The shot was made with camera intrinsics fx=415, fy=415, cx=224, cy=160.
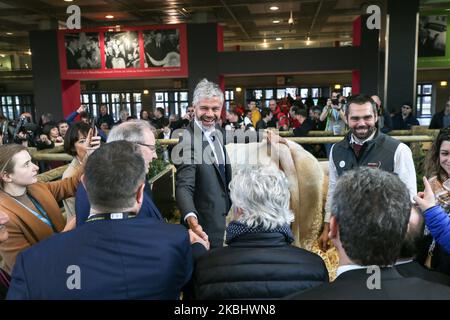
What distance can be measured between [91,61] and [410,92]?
24.4 ft

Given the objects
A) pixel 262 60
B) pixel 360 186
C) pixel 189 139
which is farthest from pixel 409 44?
pixel 360 186

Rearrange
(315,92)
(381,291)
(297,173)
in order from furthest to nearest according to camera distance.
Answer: (315,92)
(297,173)
(381,291)

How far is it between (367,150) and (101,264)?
190cm

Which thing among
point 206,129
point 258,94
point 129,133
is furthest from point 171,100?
point 129,133

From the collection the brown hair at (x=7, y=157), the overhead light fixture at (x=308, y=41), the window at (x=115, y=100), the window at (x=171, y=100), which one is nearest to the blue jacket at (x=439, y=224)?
the brown hair at (x=7, y=157)

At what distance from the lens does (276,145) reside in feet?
9.49

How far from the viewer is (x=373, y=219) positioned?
1137 mm

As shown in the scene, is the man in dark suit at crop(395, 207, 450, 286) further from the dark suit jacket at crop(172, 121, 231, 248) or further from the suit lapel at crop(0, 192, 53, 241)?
the suit lapel at crop(0, 192, 53, 241)

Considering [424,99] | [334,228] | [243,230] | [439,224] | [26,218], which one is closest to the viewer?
[334,228]

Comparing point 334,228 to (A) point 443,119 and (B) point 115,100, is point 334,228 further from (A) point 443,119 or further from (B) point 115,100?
(B) point 115,100

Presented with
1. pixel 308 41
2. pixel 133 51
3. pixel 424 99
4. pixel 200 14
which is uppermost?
pixel 308 41

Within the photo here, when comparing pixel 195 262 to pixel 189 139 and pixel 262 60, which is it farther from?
pixel 262 60

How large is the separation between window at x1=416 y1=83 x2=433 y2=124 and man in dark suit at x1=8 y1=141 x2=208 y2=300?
18062mm

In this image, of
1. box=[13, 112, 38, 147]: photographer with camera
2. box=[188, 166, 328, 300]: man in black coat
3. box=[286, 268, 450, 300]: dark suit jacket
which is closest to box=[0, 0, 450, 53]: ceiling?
box=[13, 112, 38, 147]: photographer with camera
